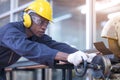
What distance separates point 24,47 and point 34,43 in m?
0.06

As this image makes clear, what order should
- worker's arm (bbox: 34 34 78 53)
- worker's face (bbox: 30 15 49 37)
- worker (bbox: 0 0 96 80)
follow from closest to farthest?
worker (bbox: 0 0 96 80) < worker's face (bbox: 30 15 49 37) < worker's arm (bbox: 34 34 78 53)

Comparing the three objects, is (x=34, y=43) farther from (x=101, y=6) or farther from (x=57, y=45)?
(x=101, y=6)

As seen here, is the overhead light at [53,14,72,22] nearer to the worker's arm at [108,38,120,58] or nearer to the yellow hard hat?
the yellow hard hat

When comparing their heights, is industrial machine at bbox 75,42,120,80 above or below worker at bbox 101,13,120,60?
below

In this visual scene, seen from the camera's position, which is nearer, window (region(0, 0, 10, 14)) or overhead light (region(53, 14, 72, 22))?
overhead light (region(53, 14, 72, 22))

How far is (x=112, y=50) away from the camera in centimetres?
175

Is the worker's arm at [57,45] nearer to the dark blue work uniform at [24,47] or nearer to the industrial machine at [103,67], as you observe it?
the dark blue work uniform at [24,47]

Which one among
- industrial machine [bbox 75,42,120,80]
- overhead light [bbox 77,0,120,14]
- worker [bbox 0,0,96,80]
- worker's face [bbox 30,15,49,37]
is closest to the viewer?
industrial machine [bbox 75,42,120,80]

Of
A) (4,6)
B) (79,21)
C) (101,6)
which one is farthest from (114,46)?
(4,6)

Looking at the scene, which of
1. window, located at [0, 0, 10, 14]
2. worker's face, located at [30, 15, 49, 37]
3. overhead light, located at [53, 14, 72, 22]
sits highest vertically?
window, located at [0, 0, 10, 14]

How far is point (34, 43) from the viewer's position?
198 cm

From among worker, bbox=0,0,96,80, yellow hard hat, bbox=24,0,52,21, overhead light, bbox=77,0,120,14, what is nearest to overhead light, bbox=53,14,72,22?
overhead light, bbox=77,0,120,14

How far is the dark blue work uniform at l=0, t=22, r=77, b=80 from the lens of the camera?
192cm

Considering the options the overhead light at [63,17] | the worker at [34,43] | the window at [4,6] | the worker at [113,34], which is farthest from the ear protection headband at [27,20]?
the window at [4,6]
